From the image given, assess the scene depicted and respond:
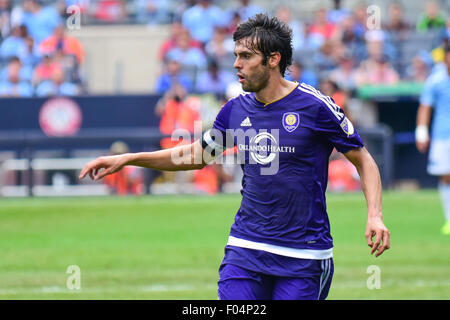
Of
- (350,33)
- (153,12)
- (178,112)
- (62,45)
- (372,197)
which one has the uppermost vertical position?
(153,12)

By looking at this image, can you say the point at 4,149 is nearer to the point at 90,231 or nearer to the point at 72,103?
the point at 72,103

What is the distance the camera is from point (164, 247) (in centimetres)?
1216

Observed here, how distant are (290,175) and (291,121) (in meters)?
0.32

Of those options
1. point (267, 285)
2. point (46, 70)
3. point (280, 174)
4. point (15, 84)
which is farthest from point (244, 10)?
point (267, 285)

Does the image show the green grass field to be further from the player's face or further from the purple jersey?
the player's face

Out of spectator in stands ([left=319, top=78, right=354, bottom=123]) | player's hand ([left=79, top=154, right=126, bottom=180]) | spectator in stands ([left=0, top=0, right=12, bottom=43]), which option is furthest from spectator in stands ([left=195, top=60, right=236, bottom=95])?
player's hand ([left=79, top=154, right=126, bottom=180])

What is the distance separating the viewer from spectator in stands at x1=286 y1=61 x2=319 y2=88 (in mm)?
19172

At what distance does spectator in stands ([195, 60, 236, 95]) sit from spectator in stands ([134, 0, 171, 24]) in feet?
13.2

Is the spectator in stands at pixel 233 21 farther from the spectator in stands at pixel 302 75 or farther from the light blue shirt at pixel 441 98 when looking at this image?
the light blue shirt at pixel 441 98

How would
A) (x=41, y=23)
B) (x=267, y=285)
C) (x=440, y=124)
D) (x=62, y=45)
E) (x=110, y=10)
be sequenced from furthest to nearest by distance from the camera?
(x=110, y=10) < (x=41, y=23) < (x=62, y=45) < (x=440, y=124) < (x=267, y=285)

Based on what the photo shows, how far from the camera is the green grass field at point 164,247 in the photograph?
9.24m

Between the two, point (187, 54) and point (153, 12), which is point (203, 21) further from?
point (187, 54)
